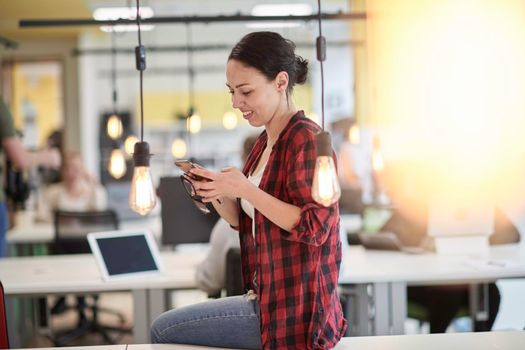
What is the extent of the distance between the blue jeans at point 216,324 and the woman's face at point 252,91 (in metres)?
0.56

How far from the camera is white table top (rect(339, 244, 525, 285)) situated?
128 inches

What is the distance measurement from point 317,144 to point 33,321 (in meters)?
3.93

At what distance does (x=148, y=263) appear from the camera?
3.44 metres

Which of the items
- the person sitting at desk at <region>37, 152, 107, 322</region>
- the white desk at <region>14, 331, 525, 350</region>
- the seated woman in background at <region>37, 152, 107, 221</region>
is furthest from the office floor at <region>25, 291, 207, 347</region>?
the white desk at <region>14, 331, 525, 350</region>

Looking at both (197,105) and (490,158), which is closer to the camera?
(490,158)

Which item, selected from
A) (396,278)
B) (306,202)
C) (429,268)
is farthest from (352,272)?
(306,202)

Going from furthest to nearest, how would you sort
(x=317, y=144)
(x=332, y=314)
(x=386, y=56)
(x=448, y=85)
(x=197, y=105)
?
(x=197, y=105) < (x=386, y=56) < (x=448, y=85) < (x=332, y=314) < (x=317, y=144)

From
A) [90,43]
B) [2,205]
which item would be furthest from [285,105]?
[90,43]

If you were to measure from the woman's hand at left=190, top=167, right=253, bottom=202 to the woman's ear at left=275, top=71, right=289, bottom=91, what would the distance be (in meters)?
0.28

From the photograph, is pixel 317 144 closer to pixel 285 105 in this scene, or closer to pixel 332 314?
pixel 285 105

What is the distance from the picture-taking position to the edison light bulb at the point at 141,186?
2141mm

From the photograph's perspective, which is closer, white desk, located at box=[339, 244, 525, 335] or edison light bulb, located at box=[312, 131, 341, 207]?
edison light bulb, located at box=[312, 131, 341, 207]

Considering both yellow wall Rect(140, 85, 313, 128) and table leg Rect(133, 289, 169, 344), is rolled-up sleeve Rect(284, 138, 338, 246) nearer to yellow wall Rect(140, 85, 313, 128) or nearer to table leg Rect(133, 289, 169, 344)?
table leg Rect(133, 289, 169, 344)

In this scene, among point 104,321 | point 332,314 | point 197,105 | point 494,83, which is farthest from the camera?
point 197,105
